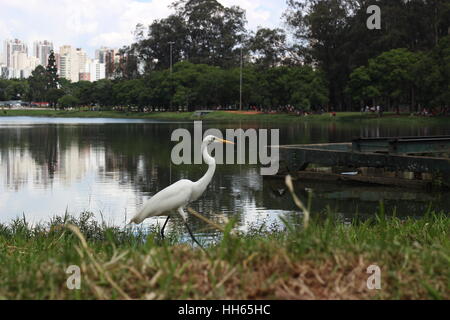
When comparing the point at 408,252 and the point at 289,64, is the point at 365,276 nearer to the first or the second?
the point at 408,252

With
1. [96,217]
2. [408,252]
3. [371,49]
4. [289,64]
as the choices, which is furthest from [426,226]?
[289,64]

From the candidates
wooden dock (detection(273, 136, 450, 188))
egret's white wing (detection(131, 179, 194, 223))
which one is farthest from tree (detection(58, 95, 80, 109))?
egret's white wing (detection(131, 179, 194, 223))

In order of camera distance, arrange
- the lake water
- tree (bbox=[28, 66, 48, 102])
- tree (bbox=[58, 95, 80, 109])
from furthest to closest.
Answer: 1. tree (bbox=[28, 66, 48, 102])
2. tree (bbox=[58, 95, 80, 109])
3. the lake water

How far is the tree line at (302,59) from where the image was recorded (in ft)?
229

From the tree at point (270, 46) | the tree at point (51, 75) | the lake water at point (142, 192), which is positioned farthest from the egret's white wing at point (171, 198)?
the tree at point (51, 75)

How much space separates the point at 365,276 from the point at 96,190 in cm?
1544

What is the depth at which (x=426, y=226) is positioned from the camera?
24.6ft

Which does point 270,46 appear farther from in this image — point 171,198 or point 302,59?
point 171,198

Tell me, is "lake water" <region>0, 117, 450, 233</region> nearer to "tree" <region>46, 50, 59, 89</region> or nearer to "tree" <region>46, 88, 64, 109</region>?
"tree" <region>46, 88, 64, 109</region>

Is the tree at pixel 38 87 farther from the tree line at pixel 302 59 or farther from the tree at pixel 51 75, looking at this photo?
the tree line at pixel 302 59

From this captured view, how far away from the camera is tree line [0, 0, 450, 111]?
229ft

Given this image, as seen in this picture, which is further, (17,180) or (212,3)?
(212,3)

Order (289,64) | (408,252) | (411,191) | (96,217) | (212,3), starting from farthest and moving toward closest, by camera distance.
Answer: (212,3)
(289,64)
(411,191)
(96,217)
(408,252)
